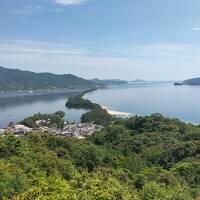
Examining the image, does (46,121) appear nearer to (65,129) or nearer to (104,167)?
(65,129)

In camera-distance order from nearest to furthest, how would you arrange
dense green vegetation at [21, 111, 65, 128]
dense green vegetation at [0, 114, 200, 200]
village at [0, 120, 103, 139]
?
dense green vegetation at [0, 114, 200, 200]
village at [0, 120, 103, 139]
dense green vegetation at [21, 111, 65, 128]

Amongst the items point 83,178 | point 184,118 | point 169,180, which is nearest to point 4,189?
point 83,178

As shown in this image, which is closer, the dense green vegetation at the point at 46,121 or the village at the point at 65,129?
the village at the point at 65,129

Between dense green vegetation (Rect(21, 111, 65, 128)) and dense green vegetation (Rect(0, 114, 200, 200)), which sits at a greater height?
dense green vegetation (Rect(0, 114, 200, 200))

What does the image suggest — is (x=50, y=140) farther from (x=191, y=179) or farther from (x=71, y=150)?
(x=191, y=179)

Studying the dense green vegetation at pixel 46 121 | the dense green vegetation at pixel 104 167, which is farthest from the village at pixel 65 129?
the dense green vegetation at pixel 104 167

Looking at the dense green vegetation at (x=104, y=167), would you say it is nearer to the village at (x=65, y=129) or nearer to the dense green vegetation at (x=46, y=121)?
the village at (x=65, y=129)

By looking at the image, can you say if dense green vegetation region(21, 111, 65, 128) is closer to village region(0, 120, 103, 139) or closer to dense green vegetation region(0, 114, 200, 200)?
village region(0, 120, 103, 139)

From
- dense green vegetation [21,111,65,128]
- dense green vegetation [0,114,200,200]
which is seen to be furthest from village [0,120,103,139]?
dense green vegetation [0,114,200,200]

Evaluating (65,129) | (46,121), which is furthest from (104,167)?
(46,121)
